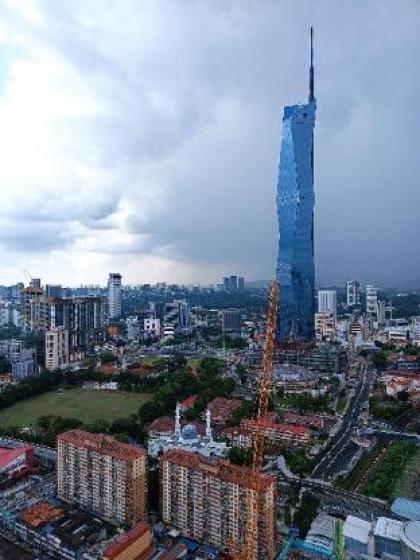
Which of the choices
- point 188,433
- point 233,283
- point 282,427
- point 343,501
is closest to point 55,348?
point 282,427

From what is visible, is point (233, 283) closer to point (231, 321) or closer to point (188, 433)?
point (231, 321)

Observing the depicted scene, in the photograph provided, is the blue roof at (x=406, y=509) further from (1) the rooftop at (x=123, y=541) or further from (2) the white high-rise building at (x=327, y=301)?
(2) the white high-rise building at (x=327, y=301)

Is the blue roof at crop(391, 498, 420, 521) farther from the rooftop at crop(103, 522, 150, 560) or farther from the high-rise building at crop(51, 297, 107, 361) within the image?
the high-rise building at crop(51, 297, 107, 361)

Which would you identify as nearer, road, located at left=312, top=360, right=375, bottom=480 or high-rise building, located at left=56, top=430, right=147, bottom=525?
high-rise building, located at left=56, top=430, right=147, bottom=525

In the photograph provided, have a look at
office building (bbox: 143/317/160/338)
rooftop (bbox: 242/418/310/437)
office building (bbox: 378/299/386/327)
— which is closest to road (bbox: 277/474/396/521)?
rooftop (bbox: 242/418/310/437)

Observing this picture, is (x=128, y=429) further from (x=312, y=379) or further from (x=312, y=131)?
(x=312, y=131)
